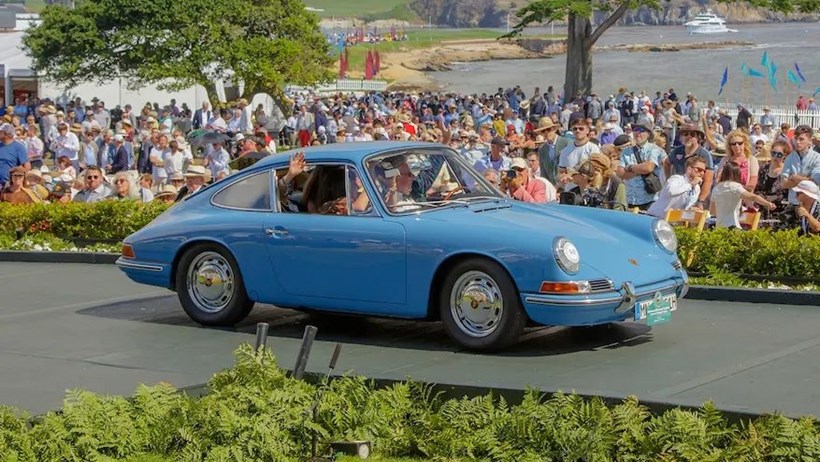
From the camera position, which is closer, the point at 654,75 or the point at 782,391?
the point at 782,391

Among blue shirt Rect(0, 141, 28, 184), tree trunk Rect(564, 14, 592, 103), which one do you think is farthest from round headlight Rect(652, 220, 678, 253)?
tree trunk Rect(564, 14, 592, 103)

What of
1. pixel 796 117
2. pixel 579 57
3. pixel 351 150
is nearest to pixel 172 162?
pixel 351 150

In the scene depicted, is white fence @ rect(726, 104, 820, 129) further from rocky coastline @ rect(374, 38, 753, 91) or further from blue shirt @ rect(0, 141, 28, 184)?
rocky coastline @ rect(374, 38, 753, 91)

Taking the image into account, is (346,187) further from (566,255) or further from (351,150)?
(566,255)

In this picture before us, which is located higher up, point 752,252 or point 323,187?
point 323,187

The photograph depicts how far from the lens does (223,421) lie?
25.2 ft

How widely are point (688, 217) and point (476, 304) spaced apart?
4504mm

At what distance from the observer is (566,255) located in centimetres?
963

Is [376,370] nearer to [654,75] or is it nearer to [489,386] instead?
[489,386]

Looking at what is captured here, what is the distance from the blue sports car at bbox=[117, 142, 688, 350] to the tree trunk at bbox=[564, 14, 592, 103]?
40.8 metres

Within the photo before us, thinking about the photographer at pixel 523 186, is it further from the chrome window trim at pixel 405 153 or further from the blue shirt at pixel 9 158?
the blue shirt at pixel 9 158

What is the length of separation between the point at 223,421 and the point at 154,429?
510 millimetres

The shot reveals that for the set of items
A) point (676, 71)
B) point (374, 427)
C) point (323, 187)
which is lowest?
point (676, 71)

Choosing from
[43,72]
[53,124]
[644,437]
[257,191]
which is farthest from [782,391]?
[43,72]
